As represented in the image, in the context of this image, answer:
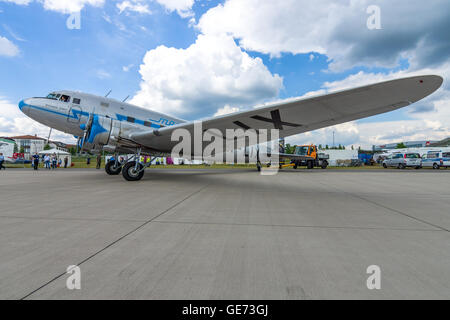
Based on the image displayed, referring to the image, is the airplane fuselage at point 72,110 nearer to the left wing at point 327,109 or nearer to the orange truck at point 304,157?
the left wing at point 327,109

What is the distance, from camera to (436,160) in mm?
25969

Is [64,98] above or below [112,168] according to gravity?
above

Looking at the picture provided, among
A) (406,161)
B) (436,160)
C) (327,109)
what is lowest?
(406,161)

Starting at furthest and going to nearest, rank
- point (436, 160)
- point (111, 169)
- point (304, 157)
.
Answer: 1. point (436, 160)
2. point (304, 157)
3. point (111, 169)

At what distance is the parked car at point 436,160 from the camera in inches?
999

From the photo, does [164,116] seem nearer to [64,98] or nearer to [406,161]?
[64,98]

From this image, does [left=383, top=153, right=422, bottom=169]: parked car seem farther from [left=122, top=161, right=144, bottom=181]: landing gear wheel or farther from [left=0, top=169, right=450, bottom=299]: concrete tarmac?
[left=122, top=161, right=144, bottom=181]: landing gear wheel

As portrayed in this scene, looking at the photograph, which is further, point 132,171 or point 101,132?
point 132,171

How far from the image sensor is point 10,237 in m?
2.62

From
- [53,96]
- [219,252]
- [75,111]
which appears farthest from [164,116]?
[219,252]

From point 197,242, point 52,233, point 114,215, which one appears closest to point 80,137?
point 114,215

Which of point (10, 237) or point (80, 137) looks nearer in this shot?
point (10, 237)
